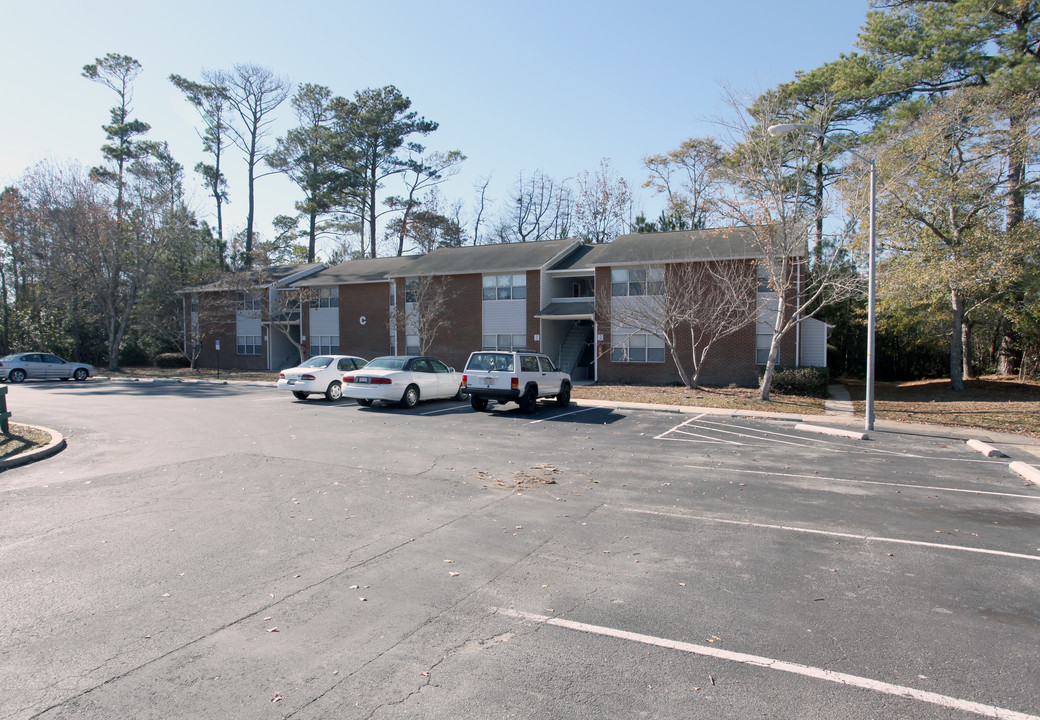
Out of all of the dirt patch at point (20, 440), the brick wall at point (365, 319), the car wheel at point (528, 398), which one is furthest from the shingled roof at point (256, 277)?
the car wheel at point (528, 398)

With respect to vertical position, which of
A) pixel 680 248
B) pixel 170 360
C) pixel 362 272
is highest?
pixel 362 272

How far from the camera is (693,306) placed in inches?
957

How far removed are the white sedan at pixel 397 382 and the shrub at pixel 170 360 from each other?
29598 millimetres

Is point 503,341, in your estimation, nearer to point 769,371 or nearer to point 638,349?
point 638,349

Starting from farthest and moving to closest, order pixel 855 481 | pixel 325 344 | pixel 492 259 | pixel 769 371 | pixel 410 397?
pixel 325 344 < pixel 492 259 < pixel 769 371 < pixel 410 397 < pixel 855 481

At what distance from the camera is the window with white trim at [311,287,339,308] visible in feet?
→ 123

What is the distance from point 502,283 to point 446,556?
26408mm

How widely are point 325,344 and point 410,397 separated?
21840 mm

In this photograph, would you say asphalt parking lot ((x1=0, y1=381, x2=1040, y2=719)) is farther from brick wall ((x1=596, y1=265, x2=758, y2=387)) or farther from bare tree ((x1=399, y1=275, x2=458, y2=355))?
bare tree ((x1=399, y1=275, x2=458, y2=355))

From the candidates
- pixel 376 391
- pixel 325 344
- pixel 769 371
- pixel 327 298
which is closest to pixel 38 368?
pixel 325 344

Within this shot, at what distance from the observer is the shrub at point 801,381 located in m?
23.3

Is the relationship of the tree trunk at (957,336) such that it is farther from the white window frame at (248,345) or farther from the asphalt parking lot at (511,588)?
the white window frame at (248,345)

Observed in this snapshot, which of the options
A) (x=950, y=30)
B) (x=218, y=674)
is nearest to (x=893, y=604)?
(x=218, y=674)

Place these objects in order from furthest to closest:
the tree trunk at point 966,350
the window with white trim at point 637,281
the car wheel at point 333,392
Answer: the tree trunk at point 966,350 < the window with white trim at point 637,281 < the car wheel at point 333,392
